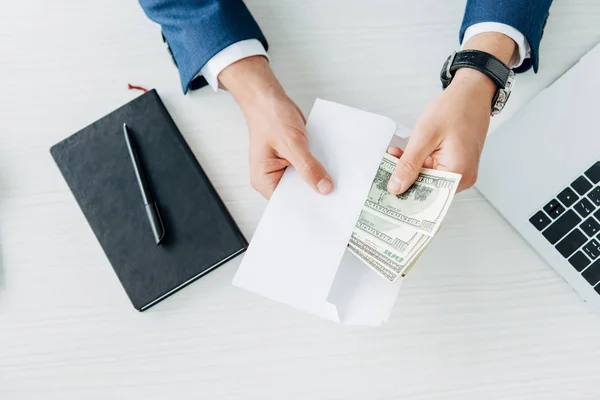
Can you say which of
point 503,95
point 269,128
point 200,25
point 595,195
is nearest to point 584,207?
point 595,195

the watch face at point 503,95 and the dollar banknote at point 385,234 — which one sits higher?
the watch face at point 503,95

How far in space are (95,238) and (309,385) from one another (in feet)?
1.22

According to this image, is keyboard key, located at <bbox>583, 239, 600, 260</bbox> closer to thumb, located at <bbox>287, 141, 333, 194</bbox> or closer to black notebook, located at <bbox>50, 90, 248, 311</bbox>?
thumb, located at <bbox>287, 141, 333, 194</bbox>

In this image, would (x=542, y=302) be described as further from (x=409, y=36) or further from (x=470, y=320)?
(x=409, y=36)

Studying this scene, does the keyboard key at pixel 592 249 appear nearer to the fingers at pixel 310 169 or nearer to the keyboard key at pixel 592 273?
the keyboard key at pixel 592 273

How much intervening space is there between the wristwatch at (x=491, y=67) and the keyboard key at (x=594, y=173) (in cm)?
14

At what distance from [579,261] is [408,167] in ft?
0.89

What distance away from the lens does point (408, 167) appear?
1.99ft

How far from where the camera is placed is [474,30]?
69 cm

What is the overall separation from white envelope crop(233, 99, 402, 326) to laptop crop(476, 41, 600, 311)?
20 cm

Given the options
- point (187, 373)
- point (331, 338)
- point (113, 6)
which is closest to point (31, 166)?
point (113, 6)

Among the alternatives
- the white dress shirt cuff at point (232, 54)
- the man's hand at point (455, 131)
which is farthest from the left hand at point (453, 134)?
the white dress shirt cuff at point (232, 54)

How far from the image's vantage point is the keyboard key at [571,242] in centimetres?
65

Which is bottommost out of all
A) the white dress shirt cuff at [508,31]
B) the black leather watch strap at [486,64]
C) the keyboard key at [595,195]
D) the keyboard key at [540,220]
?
the keyboard key at [540,220]
